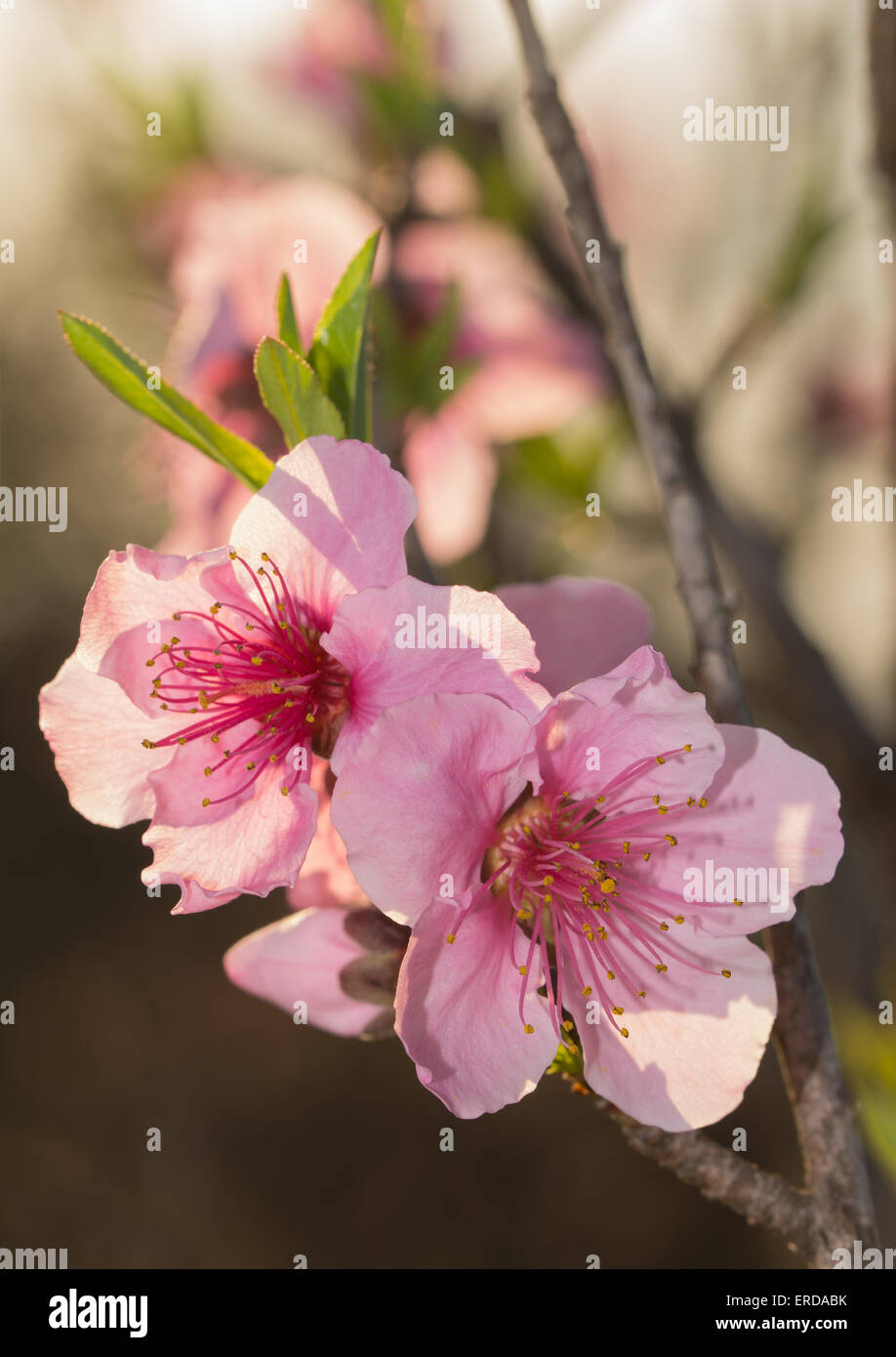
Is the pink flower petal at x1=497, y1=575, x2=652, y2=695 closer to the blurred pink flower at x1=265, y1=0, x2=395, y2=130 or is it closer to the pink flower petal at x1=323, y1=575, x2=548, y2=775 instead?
the pink flower petal at x1=323, y1=575, x2=548, y2=775

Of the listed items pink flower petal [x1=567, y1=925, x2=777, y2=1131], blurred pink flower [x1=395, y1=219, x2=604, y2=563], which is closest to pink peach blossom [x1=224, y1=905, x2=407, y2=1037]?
pink flower petal [x1=567, y1=925, x2=777, y2=1131]

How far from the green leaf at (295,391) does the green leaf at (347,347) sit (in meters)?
0.04

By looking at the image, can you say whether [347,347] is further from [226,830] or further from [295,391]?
[226,830]

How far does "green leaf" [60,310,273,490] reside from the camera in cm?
54

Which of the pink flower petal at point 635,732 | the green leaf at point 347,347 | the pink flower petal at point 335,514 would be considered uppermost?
the green leaf at point 347,347

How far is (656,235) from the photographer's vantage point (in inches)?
64.9

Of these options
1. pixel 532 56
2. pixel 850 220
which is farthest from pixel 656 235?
pixel 532 56

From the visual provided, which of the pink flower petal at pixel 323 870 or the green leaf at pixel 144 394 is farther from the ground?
the green leaf at pixel 144 394

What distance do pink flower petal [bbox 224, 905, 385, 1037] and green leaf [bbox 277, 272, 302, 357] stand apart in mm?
318

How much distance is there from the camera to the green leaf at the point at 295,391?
0.51m

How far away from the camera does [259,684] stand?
56 centimetres

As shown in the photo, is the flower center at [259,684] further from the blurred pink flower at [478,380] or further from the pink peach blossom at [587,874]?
the blurred pink flower at [478,380]

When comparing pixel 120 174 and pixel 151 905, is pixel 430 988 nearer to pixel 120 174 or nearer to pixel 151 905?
pixel 120 174

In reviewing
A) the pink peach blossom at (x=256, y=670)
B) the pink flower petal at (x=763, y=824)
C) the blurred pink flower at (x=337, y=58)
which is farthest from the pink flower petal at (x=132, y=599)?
the blurred pink flower at (x=337, y=58)
